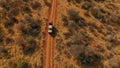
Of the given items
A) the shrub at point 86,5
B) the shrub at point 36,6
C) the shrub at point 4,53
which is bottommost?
the shrub at point 4,53

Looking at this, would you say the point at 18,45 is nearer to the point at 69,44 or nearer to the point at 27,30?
the point at 27,30

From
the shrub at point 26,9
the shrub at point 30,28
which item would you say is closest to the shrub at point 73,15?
the shrub at point 30,28

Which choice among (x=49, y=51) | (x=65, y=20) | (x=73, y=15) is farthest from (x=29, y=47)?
(x=73, y=15)

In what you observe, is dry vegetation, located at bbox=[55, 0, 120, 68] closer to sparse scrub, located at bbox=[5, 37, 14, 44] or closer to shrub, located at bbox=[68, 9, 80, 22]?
shrub, located at bbox=[68, 9, 80, 22]

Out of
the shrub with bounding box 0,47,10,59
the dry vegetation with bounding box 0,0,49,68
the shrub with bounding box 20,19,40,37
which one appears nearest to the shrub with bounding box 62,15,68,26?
the dry vegetation with bounding box 0,0,49,68

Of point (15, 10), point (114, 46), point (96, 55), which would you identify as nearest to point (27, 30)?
point (15, 10)

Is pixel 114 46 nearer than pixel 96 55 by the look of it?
No

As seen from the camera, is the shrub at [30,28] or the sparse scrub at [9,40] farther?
the shrub at [30,28]

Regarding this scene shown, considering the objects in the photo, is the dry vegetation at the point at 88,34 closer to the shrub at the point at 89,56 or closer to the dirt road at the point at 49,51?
the shrub at the point at 89,56

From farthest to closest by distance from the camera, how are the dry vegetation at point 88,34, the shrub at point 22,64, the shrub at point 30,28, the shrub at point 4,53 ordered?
the shrub at point 30,28 < the dry vegetation at point 88,34 < the shrub at point 4,53 < the shrub at point 22,64

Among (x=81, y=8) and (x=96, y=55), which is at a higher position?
(x=81, y=8)

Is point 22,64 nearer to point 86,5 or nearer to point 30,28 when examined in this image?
point 30,28
